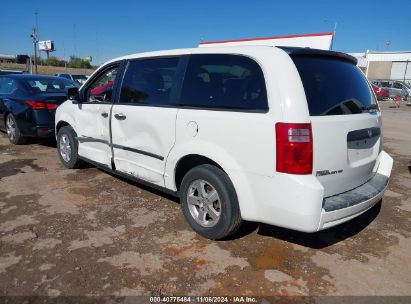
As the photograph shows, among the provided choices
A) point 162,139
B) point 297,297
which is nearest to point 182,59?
point 162,139

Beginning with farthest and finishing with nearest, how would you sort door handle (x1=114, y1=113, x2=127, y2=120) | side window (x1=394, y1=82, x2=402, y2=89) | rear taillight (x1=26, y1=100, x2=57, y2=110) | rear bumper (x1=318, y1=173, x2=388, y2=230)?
1. side window (x1=394, y1=82, x2=402, y2=89)
2. rear taillight (x1=26, y1=100, x2=57, y2=110)
3. door handle (x1=114, y1=113, x2=127, y2=120)
4. rear bumper (x1=318, y1=173, x2=388, y2=230)

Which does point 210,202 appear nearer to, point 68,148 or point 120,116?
point 120,116

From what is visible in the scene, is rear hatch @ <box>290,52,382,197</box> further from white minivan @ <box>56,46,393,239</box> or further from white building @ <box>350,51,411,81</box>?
white building @ <box>350,51,411,81</box>

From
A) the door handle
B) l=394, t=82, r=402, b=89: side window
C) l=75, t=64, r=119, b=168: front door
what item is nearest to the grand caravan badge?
the door handle

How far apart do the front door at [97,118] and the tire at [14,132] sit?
2968 millimetres

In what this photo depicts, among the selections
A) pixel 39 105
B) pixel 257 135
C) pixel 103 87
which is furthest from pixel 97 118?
pixel 39 105

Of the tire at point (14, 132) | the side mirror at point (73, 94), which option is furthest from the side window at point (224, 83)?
the tire at point (14, 132)

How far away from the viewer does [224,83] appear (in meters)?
3.34

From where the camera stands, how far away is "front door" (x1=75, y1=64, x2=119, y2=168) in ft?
15.7

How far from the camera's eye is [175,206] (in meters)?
4.48

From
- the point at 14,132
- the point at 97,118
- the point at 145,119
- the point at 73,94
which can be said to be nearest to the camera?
the point at 145,119

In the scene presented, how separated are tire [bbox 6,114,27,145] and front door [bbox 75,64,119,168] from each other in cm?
297

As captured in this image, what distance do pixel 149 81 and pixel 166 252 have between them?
6.34 feet

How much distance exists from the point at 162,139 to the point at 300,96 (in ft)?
5.16
